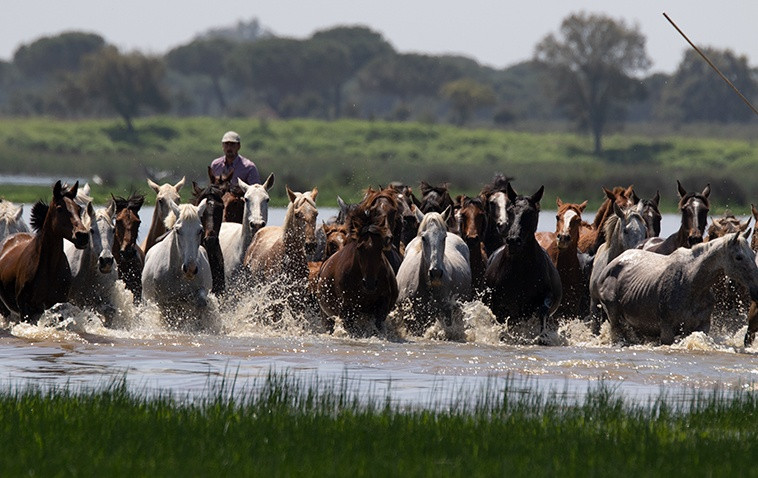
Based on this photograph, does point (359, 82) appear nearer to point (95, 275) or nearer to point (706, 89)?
point (706, 89)

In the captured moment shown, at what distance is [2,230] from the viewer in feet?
62.1

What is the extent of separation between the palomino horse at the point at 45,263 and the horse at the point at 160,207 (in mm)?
2448

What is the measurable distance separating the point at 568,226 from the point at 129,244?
16.7ft

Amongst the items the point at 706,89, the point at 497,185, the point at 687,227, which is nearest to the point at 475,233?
the point at 497,185

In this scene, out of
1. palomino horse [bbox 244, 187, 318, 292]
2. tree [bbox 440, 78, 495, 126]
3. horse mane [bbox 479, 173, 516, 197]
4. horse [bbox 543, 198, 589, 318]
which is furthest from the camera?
tree [bbox 440, 78, 495, 126]

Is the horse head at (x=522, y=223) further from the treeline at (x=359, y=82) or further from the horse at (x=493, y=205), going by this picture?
the treeline at (x=359, y=82)

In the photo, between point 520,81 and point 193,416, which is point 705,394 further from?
point 520,81

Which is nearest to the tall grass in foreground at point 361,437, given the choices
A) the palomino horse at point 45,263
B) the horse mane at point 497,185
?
the palomino horse at point 45,263

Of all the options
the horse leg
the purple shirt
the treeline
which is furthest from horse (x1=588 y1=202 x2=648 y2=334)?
the treeline

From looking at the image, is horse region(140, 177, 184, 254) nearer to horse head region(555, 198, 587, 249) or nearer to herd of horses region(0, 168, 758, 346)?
herd of horses region(0, 168, 758, 346)

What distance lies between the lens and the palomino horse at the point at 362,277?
16.2 m

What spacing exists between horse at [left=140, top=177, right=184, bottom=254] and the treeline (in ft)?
228

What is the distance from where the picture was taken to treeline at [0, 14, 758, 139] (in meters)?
105

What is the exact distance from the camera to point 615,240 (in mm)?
18078
